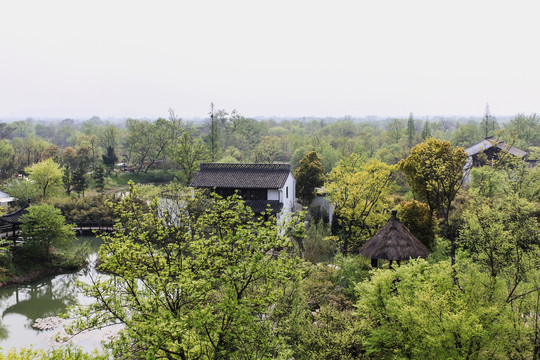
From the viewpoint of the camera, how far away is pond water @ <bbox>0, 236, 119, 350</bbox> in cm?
1432

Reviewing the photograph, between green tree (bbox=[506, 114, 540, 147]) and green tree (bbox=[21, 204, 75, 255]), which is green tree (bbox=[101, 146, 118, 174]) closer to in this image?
green tree (bbox=[21, 204, 75, 255])

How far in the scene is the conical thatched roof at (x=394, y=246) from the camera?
1349 centimetres

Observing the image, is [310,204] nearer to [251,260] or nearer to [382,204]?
[382,204]

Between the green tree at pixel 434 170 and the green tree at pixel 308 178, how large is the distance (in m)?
6.88

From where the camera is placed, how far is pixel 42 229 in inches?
783

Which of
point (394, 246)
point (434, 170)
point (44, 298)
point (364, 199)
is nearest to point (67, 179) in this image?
point (44, 298)

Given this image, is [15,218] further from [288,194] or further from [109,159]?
[109,159]

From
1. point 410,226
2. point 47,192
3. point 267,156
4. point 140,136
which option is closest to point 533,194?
point 410,226

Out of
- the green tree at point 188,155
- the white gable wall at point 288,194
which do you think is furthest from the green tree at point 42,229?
the green tree at point 188,155

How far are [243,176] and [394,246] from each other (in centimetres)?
1206

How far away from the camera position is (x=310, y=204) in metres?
26.7

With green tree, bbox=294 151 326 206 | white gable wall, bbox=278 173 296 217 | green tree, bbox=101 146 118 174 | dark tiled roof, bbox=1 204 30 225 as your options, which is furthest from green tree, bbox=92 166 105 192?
white gable wall, bbox=278 173 296 217

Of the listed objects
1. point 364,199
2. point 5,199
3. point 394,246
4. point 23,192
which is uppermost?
point 364,199

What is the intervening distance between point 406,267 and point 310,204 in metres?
15.9
